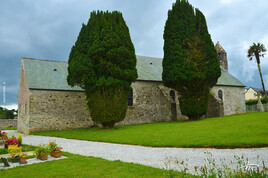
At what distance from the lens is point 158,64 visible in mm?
30828

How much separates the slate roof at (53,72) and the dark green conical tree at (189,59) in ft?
12.7

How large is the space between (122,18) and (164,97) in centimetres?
1032

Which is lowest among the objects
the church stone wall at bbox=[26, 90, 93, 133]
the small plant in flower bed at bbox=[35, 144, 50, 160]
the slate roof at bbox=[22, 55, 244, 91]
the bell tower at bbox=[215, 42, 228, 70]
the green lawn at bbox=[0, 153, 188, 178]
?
the green lawn at bbox=[0, 153, 188, 178]

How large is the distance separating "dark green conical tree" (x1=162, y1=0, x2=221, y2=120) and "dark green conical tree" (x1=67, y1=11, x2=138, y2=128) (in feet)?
19.1

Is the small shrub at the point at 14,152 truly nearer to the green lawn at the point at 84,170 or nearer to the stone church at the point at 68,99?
the green lawn at the point at 84,170

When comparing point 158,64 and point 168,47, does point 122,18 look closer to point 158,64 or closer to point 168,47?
point 168,47

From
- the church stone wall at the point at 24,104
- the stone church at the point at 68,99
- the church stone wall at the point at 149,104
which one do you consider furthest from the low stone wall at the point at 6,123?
the church stone wall at the point at 149,104

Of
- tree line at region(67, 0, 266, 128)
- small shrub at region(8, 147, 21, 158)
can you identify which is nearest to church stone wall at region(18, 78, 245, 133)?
tree line at region(67, 0, 266, 128)

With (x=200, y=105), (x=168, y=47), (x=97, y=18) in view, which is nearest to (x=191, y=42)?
(x=168, y=47)

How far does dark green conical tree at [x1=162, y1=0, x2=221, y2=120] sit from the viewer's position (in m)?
22.5

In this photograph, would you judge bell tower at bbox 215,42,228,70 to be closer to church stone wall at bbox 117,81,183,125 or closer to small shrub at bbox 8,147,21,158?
church stone wall at bbox 117,81,183,125

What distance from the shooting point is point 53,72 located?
23.7 metres

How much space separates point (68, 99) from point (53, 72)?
4.21 meters

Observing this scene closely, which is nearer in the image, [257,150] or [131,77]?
[257,150]
